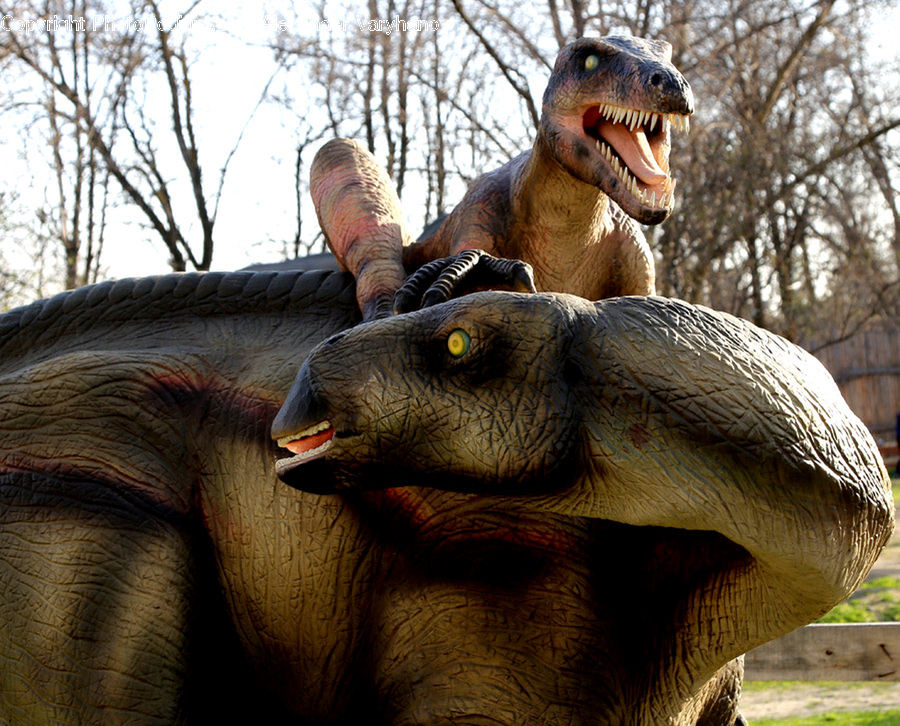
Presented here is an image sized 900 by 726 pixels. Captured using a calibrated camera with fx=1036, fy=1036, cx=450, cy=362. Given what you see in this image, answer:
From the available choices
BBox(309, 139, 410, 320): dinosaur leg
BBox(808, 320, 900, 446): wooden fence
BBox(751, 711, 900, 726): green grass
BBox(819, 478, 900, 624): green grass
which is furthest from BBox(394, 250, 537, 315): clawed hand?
BBox(808, 320, 900, 446): wooden fence

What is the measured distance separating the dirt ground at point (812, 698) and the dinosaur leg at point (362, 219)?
4427 mm

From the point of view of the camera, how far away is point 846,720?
5723mm

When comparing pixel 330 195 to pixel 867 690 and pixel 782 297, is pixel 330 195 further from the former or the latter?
pixel 782 297

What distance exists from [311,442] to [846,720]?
5.23 metres

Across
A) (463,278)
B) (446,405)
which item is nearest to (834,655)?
(463,278)

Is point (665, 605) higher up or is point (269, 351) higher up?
point (269, 351)

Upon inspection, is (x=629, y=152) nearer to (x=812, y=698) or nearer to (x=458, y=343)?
(x=458, y=343)

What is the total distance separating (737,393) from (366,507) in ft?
2.43

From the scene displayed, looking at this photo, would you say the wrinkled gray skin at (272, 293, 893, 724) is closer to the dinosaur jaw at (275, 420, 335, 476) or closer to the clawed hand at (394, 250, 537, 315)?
the dinosaur jaw at (275, 420, 335, 476)

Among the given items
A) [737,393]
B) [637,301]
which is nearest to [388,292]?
[637,301]

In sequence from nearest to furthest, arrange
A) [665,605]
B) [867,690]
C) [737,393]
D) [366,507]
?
1. [737,393]
2. [665,605]
3. [366,507]
4. [867,690]

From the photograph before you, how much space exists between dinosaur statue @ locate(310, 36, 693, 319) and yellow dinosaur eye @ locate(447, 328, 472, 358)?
0.18m

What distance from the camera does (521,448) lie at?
1348 mm

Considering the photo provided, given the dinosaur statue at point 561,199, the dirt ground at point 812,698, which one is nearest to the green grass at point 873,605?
the dirt ground at point 812,698
